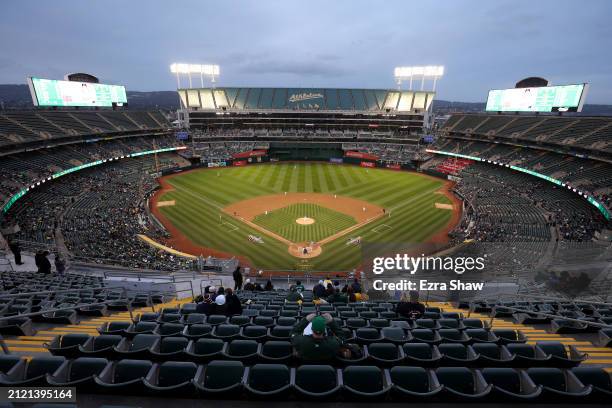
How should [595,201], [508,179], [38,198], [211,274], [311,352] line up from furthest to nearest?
[508,179]
[38,198]
[595,201]
[211,274]
[311,352]

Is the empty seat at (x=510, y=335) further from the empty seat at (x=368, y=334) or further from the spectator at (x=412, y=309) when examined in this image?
the empty seat at (x=368, y=334)

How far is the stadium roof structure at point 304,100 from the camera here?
8094 cm

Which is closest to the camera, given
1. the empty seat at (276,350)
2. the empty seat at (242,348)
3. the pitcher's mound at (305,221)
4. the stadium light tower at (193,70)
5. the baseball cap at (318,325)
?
the baseball cap at (318,325)

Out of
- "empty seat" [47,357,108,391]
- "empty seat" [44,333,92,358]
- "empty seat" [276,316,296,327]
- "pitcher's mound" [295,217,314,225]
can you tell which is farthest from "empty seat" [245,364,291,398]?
"pitcher's mound" [295,217,314,225]

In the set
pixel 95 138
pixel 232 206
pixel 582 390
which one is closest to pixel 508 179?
pixel 232 206

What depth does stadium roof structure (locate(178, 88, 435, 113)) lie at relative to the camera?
8094cm

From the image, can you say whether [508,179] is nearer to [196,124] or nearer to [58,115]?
[196,124]

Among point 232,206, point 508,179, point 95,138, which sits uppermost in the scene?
point 95,138

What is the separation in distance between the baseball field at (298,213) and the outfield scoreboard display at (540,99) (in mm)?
20754

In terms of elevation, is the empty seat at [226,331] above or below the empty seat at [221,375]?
below

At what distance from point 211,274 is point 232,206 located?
70.6ft

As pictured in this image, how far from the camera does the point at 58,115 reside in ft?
176

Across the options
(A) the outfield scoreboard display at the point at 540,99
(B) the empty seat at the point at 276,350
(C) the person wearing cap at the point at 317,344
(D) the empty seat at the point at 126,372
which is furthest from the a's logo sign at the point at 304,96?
(D) the empty seat at the point at 126,372

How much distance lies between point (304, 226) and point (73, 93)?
52.5 m
